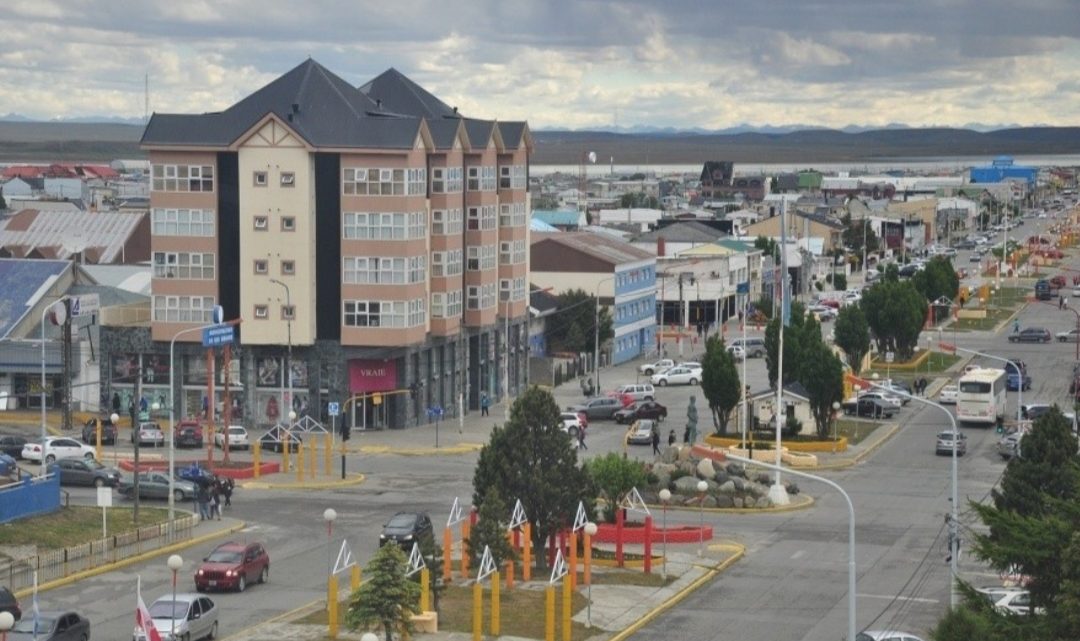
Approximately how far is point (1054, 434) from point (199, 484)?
26.5 metres

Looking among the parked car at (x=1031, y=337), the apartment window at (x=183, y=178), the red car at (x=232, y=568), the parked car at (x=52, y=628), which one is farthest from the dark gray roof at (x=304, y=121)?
the parked car at (x=1031, y=337)

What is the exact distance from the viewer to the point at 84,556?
53094mm

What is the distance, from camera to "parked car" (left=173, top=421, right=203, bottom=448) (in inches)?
3223

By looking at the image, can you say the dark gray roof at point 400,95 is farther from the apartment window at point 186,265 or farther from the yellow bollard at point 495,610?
the yellow bollard at point 495,610

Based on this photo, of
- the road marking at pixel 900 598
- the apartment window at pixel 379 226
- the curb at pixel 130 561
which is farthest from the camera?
the apartment window at pixel 379 226

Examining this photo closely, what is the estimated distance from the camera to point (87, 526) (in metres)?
57.7

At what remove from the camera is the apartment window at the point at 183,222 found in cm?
8794

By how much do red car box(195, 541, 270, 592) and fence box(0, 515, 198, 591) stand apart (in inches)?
127

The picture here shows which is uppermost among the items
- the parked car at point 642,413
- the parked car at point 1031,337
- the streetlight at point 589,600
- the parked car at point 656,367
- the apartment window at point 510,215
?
the apartment window at point 510,215

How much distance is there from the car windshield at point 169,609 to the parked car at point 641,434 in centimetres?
4223

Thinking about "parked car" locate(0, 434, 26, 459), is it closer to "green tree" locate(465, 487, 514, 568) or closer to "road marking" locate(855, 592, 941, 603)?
"green tree" locate(465, 487, 514, 568)

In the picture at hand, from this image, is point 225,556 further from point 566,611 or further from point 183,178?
point 183,178

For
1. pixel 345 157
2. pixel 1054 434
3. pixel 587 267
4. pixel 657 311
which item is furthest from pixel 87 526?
pixel 657 311

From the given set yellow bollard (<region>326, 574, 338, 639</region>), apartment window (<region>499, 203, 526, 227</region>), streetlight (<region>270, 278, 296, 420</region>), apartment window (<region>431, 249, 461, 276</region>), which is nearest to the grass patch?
yellow bollard (<region>326, 574, 338, 639</region>)
